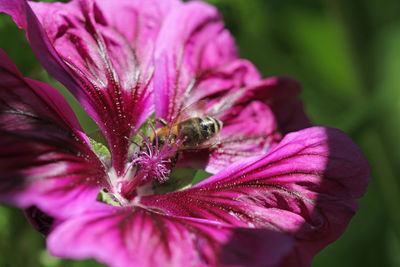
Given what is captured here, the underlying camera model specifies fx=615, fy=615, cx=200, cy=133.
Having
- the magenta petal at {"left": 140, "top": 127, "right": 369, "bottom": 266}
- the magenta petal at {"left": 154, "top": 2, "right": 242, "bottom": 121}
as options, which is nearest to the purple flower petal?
the magenta petal at {"left": 154, "top": 2, "right": 242, "bottom": 121}

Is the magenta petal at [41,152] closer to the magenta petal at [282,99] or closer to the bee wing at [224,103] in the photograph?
the bee wing at [224,103]

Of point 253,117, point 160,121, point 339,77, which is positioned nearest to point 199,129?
point 160,121

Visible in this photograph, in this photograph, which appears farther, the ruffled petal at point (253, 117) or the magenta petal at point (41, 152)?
the ruffled petal at point (253, 117)

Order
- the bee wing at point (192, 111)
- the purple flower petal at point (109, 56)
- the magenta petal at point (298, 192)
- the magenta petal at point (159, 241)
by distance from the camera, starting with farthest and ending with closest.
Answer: the bee wing at point (192, 111) → the purple flower petal at point (109, 56) → the magenta petal at point (298, 192) → the magenta petal at point (159, 241)

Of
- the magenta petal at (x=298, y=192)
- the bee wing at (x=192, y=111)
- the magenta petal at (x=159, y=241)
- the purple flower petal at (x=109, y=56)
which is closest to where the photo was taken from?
the magenta petal at (x=159, y=241)

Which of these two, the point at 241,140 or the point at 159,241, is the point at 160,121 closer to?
the point at 241,140

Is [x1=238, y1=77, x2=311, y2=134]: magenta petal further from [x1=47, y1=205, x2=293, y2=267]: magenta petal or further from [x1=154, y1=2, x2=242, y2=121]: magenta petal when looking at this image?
[x1=47, y1=205, x2=293, y2=267]: magenta petal

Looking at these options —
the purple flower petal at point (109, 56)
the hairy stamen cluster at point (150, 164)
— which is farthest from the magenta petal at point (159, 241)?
the purple flower petal at point (109, 56)
